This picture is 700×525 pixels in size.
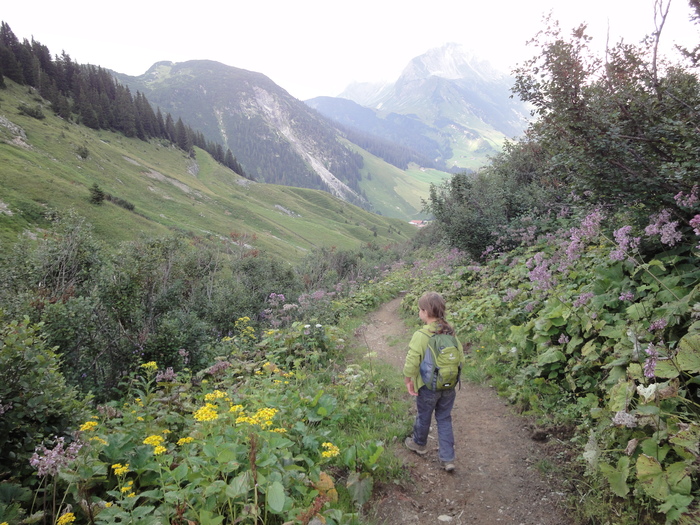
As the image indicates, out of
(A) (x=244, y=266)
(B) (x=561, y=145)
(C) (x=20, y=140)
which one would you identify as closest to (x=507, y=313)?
(B) (x=561, y=145)

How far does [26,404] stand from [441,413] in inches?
184

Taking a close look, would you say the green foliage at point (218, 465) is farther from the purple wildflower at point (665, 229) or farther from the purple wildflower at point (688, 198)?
the purple wildflower at point (688, 198)

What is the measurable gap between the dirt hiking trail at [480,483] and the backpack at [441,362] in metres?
1.14

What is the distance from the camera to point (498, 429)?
548 cm

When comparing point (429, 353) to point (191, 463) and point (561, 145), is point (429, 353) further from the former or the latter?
point (561, 145)

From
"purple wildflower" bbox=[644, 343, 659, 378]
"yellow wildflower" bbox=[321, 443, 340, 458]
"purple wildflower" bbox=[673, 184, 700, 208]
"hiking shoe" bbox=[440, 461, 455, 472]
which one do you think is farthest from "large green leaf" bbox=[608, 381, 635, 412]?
"yellow wildflower" bbox=[321, 443, 340, 458]

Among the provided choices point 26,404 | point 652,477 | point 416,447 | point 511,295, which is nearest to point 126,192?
point 26,404

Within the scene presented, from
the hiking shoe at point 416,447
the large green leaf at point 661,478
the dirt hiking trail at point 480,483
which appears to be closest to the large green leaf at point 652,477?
the large green leaf at point 661,478

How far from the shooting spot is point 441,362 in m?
4.50

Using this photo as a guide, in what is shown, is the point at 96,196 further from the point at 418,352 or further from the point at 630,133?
the point at 630,133

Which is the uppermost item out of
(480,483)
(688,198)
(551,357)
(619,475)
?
(688,198)

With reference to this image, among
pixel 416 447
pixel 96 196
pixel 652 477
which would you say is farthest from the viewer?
pixel 96 196

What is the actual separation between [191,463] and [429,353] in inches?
115

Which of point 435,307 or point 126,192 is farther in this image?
point 126,192
